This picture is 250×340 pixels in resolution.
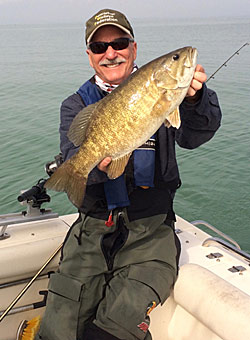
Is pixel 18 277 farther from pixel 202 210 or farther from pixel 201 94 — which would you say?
pixel 202 210

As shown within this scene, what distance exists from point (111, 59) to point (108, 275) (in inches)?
59.6

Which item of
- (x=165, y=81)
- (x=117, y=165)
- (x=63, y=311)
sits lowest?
(x=63, y=311)

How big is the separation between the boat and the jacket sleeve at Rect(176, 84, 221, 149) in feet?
2.84

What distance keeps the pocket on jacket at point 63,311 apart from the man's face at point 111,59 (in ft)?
4.84

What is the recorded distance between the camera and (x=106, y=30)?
2.95 metres

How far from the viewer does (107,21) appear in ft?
9.50

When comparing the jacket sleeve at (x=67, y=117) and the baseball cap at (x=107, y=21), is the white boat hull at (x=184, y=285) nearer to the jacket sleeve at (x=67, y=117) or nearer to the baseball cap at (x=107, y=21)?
the jacket sleeve at (x=67, y=117)

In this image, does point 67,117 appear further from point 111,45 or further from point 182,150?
point 182,150

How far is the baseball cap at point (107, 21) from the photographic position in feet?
9.52

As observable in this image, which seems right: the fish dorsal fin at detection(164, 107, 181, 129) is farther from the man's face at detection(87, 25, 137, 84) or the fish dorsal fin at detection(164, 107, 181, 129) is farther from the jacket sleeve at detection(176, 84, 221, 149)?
the man's face at detection(87, 25, 137, 84)

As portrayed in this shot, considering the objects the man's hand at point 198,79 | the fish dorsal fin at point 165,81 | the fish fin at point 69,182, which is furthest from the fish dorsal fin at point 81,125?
the man's hand at point 198,79

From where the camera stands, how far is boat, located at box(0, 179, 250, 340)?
95.8 inches

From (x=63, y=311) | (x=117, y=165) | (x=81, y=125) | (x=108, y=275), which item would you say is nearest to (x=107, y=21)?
(x=81, y=125)

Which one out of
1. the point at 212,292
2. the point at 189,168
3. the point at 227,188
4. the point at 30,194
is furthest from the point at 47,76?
the point at 212,292
